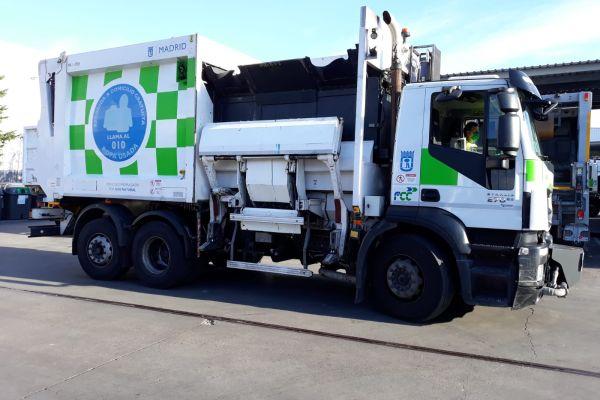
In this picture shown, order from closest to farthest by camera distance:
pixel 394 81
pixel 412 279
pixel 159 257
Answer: pixel 412 279 → pixel 394 81 → pixel 159 257

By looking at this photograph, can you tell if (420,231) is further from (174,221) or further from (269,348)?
(174,221)

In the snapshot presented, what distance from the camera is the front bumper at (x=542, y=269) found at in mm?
5258

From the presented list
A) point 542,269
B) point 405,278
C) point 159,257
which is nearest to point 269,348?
point 405,278

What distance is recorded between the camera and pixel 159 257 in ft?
26.2

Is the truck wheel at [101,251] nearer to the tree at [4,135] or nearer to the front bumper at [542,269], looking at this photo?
the front bumper at [542,269]

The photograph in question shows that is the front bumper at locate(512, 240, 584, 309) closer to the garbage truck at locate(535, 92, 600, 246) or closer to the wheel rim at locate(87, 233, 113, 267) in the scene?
the garbage truck at locate(535, 92, 600, 246)

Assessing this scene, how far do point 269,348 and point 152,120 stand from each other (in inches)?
168

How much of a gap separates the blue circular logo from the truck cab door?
4.38 m

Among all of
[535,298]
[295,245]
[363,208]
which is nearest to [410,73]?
[363,208]

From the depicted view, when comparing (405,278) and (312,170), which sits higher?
(312,170)

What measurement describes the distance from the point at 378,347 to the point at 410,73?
12.3 ft

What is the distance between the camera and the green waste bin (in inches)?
850

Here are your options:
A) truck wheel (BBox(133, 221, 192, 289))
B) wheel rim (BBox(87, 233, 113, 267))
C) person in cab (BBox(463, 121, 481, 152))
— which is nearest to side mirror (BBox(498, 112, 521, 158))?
person in cab (BBox(463, 121, 481, 152))

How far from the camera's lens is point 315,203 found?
6.68 meters
